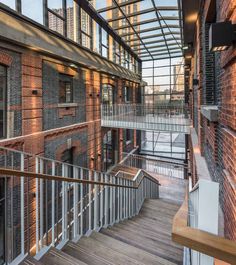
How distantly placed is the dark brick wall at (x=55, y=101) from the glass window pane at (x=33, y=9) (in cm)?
126

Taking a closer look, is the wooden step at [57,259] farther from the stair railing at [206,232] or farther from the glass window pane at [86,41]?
the glass window pane at [86,41]

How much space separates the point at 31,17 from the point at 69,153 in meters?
4.62

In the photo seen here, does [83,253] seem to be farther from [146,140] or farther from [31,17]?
[146,140]

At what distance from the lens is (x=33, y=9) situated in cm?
636

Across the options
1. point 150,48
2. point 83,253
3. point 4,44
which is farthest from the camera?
point 150,48

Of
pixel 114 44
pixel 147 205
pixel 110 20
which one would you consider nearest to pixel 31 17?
pixel 110 20

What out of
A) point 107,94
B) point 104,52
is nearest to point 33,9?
point 104,52

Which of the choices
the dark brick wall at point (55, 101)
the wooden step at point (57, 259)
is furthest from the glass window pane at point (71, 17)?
the wooden step at point (57, 259)

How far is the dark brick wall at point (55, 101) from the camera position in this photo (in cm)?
686

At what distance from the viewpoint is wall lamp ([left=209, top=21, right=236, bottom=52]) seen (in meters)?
2.14

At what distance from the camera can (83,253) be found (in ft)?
8.39

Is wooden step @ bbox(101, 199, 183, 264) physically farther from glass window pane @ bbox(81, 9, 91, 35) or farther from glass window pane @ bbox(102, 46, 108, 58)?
glass window pane @ bbox(102, 46, 108, 58)

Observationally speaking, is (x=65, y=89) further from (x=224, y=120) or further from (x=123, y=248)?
(x=224, y=120)

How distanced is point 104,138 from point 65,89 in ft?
Answer: 13.7
